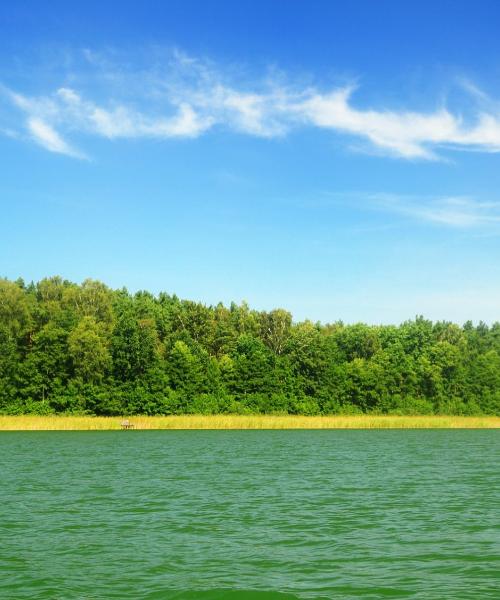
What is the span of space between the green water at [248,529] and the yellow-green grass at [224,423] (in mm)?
29012

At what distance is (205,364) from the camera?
90.0 m

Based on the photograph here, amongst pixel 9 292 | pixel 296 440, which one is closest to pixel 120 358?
pixel 9 292

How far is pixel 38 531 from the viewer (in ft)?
56.0

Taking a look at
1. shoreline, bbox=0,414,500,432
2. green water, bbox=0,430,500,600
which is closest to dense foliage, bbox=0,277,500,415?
shoreline, bbox=0,414,500,432

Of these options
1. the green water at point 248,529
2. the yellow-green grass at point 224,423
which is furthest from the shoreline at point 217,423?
the green water at point 248,529

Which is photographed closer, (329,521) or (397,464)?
(329,521)

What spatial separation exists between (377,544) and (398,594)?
388 centimetres

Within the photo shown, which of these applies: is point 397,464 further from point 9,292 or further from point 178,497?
point 9,292

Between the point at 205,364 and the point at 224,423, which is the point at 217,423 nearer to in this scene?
the point at 224,423

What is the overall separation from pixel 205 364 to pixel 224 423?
2334 cm

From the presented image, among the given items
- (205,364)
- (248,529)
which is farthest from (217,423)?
(248,529)

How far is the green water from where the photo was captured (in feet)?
40.8

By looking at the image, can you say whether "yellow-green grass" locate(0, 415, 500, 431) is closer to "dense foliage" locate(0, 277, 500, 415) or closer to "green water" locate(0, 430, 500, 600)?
"dense foliage" locate(0, 277, 500, 415)

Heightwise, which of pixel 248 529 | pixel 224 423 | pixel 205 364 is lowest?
pixel 224 423
